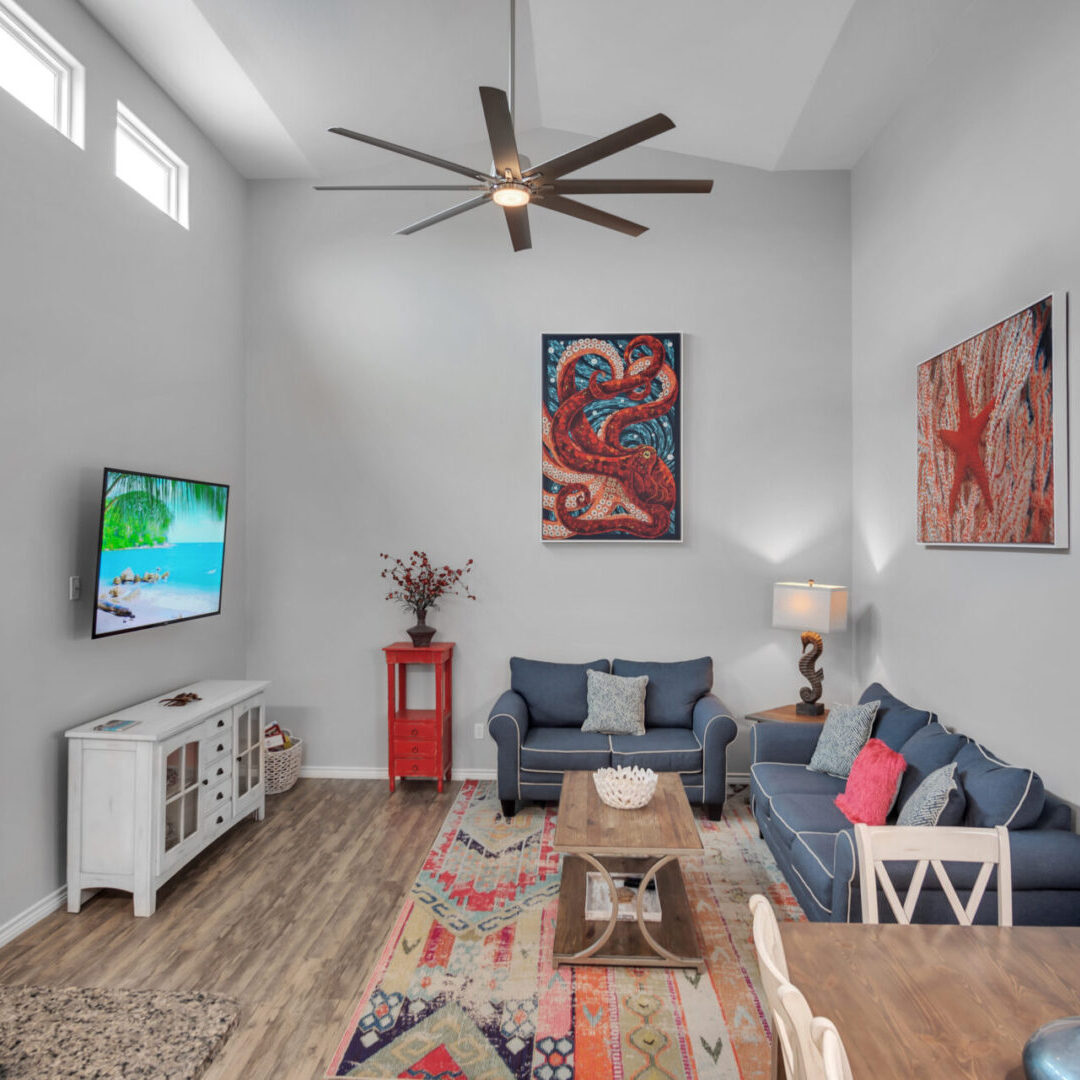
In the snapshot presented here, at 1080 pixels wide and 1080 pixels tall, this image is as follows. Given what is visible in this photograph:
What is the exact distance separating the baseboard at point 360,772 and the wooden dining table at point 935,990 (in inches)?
140

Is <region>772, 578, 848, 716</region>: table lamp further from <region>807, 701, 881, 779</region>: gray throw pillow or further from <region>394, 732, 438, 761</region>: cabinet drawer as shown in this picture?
<region>394, 732, 438, 761</region>: cabinet drawer

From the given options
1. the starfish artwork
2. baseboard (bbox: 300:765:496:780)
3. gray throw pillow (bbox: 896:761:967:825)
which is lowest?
baseboard (bbox: 300:765:496:780)

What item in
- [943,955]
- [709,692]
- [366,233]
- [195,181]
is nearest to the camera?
[943,955]

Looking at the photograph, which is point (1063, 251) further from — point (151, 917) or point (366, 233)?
point (151, 917)

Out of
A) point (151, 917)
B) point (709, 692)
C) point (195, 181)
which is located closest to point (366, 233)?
point (195, 181)

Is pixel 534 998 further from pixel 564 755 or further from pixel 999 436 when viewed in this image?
pixel 999 436

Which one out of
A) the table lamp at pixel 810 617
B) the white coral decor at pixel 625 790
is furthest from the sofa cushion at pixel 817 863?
the table lamp at pixel 810 617

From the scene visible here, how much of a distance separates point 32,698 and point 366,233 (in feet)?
11.6

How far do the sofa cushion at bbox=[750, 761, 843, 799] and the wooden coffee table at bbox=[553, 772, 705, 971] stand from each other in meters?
0.61

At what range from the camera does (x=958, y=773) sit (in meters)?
2.93

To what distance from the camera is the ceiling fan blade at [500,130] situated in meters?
2.34

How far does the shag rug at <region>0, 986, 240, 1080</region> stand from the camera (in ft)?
7.44

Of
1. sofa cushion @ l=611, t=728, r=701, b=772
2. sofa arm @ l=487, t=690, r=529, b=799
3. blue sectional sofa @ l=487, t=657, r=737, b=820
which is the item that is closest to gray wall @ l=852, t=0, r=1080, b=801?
blue sectional sofa @ l=487, t=657, r=737, b=820

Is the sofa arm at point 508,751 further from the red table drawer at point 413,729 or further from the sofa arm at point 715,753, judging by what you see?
the sofa arm at point 715,753
